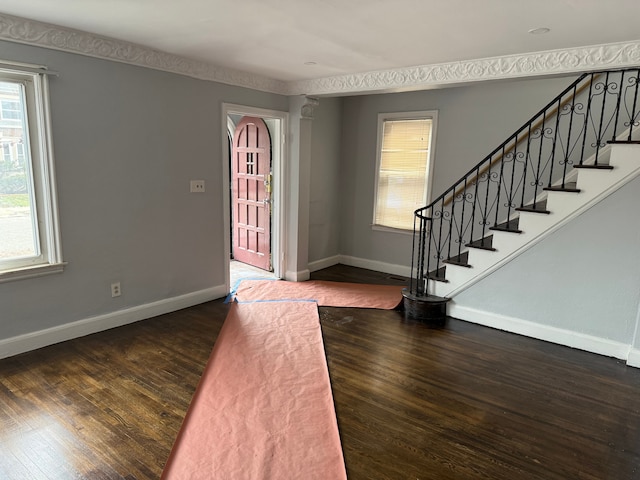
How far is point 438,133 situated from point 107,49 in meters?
3.73

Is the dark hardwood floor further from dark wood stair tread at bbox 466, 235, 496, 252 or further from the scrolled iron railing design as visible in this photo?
the scrolled iron railing design

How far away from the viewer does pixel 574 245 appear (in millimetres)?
3566

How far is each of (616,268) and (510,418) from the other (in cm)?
176

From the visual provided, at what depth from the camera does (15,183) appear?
3061 mm

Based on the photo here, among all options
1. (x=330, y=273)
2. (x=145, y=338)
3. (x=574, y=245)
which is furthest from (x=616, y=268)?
(x=145, y=338)

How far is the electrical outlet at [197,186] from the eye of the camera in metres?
4.16

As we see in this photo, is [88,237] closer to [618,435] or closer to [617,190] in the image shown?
[618,435]

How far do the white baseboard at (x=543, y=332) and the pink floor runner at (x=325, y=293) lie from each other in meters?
0.77

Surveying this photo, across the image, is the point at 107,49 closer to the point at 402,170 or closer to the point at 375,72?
the point at 375,72

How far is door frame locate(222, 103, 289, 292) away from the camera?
14.9 feet

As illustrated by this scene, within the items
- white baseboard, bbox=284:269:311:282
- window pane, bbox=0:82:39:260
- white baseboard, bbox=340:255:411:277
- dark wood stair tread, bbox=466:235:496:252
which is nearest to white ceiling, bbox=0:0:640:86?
window pane, bbox=0:82:39:260

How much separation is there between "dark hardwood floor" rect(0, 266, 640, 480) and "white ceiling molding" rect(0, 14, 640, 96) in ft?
7.67

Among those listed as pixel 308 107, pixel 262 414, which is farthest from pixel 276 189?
pixel 262 414

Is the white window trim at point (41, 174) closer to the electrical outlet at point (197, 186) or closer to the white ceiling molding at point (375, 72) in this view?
the white ceiling molding at point (375, 72)
